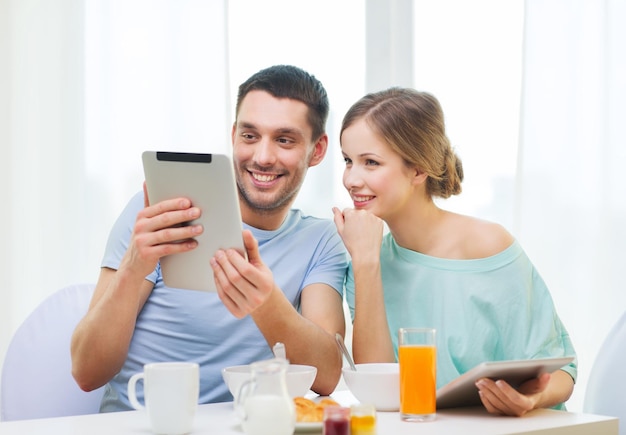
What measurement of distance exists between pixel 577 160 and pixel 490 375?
1844 millimetres

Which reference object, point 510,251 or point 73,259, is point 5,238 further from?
point 510,251

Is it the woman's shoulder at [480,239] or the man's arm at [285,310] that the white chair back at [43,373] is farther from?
the woman's shoulder at [480,239]

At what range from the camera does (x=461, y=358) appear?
5.82 ft

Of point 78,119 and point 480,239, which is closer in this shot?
point 480,239

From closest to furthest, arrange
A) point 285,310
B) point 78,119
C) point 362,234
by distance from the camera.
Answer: point 285,310 → point 362,234 → point 78,119

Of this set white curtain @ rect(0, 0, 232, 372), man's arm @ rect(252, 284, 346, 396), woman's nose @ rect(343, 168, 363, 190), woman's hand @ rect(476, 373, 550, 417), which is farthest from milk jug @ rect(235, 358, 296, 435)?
white curtain @ rect(0, 0, 232, 372)

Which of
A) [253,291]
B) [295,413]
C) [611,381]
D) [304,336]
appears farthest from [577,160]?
[295,413]

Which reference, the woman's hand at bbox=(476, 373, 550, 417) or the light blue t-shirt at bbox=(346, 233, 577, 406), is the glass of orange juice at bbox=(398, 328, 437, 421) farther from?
the light blue t-shirt at bbox=(346, 233, 577, 406)

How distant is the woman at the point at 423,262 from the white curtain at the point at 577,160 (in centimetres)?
116

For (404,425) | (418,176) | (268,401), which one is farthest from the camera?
(418,176)

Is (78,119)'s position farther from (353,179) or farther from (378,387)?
(378,387)

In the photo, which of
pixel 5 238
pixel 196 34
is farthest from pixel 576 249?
pixel 5 238

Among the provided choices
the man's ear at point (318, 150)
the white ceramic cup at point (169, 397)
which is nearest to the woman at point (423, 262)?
the man's ear at point (318, 150)

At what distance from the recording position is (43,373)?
183 centimetres
